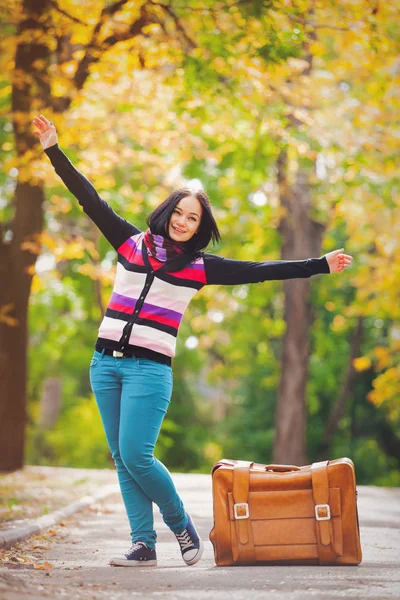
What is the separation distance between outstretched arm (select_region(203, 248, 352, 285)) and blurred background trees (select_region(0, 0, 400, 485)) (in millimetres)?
5347

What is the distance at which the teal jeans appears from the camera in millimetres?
5500

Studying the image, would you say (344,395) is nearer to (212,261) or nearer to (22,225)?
(22,225)

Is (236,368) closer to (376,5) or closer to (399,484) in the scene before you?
(399,484)

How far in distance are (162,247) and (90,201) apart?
1.66 feet

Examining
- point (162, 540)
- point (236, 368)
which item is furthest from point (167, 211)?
point (236, 368)

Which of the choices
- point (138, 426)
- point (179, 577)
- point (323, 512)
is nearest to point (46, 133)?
point (138, 426)

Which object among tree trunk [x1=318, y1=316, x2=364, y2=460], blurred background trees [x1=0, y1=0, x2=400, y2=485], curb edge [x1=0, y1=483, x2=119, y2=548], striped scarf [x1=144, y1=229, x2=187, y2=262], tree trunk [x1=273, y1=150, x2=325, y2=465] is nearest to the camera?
striped scarf [x1=144, y1=229, x2=187, y2=262]

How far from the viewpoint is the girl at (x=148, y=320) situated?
18.2 feet

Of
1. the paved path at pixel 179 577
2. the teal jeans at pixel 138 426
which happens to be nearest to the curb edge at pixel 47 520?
the paved path at pixel 179 577

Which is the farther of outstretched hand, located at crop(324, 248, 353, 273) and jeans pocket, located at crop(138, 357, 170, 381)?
outstretched hand, located at crop(324, 248, 353, 273)

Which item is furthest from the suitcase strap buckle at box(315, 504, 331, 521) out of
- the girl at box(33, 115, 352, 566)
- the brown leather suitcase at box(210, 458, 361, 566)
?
the girl at box(33, 115, 352, 566)

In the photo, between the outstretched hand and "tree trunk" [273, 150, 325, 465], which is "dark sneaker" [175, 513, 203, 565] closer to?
the outstretched hand

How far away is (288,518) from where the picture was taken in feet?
19.2

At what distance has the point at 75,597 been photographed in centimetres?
456
